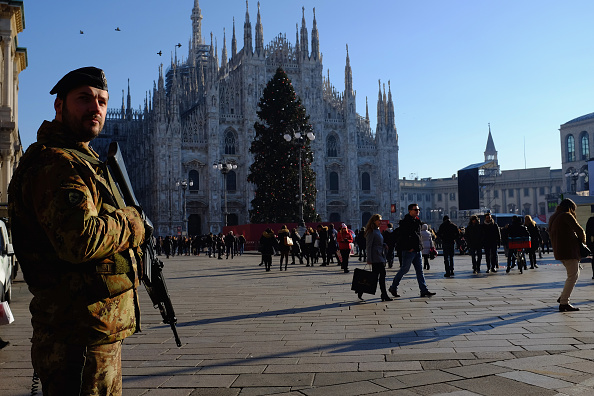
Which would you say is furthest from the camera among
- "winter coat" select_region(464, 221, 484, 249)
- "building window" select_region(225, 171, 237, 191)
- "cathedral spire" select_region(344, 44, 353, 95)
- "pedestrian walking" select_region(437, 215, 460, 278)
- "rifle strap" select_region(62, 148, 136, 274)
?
"cathedral spire" select_region(344, 44, 353, 95)

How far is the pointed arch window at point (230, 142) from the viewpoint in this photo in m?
57.0

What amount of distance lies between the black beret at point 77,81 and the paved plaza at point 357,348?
2593 mm

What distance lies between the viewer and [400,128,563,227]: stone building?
9031 centimetres

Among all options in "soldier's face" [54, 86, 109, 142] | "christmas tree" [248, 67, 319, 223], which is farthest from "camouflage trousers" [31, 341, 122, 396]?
"christmas tree" [248, 67, 319, 223]

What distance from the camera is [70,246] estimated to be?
206 centimetres

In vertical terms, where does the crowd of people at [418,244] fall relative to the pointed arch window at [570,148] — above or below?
below

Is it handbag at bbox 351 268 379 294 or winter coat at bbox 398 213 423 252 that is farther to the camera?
winter coat at bbox 398 213 423 252

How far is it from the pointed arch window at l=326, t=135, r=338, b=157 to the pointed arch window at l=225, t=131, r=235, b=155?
9.71 metres

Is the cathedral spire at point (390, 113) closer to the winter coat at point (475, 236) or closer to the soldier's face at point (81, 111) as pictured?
the winter coat at point (475, 236)

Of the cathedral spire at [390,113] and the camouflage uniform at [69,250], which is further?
the cathedral spire at [390,113]

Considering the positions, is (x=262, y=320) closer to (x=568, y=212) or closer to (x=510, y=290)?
(x=568, y=212)

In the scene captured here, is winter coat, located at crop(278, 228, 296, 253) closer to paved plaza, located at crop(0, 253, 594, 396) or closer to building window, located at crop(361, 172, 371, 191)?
paved plaza, located at crop(0, 253, 594, 396)

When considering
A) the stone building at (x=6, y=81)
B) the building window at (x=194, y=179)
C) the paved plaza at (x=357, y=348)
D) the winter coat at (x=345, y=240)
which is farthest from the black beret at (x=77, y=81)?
the building window at (x=194, y=179)

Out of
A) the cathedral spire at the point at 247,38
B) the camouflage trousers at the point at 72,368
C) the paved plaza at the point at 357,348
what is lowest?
the paved plaza at the point at 357,348
